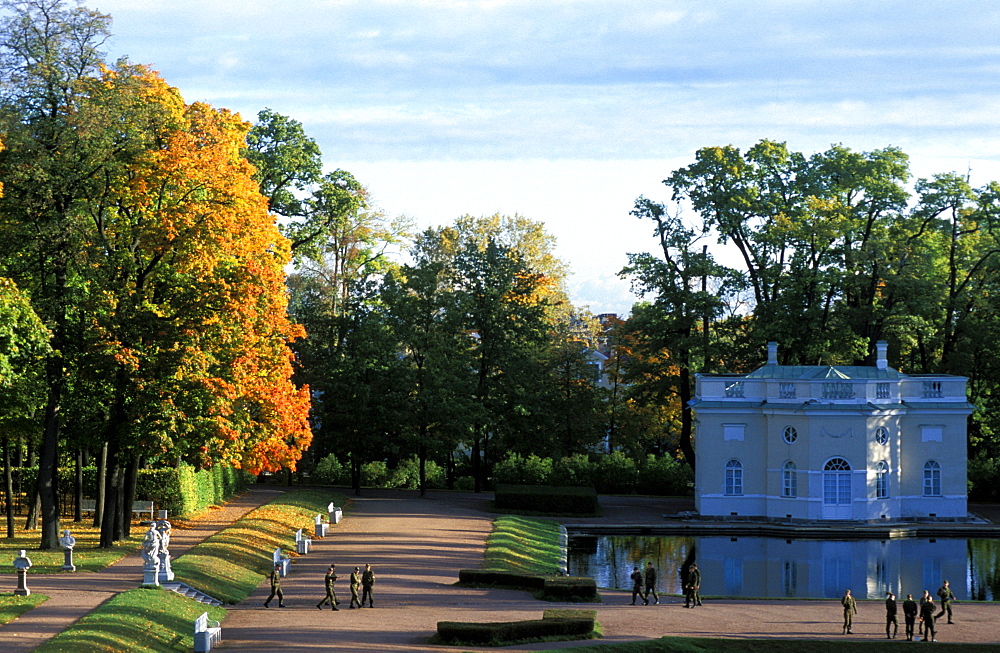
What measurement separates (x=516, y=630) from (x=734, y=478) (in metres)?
26.9

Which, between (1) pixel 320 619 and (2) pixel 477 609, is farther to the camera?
(2) pixel 477 609

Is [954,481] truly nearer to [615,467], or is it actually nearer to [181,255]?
[615,467]

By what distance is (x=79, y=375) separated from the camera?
34.2m

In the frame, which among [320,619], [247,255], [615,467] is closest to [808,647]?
[320,619]

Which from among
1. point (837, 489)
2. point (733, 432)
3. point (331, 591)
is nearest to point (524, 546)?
point (331, 591)

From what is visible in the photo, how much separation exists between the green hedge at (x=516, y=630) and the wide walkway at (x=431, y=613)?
1.45ft

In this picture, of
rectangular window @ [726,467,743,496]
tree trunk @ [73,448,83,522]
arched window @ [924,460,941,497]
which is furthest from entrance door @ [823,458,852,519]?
tree trunk @ [73,448,83,522]

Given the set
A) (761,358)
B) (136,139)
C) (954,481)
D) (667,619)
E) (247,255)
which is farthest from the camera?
(761,358)

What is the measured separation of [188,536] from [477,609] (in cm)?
1368

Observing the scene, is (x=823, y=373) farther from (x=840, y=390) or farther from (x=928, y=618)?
(x=928, y=618)

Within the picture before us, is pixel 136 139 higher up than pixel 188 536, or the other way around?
pixel 136 139

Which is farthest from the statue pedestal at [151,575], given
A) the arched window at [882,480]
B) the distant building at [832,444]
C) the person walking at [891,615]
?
the arched window at [882,480]

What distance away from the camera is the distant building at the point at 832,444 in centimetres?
4938

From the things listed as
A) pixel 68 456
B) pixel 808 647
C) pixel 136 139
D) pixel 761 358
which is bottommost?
pixel 808 647
